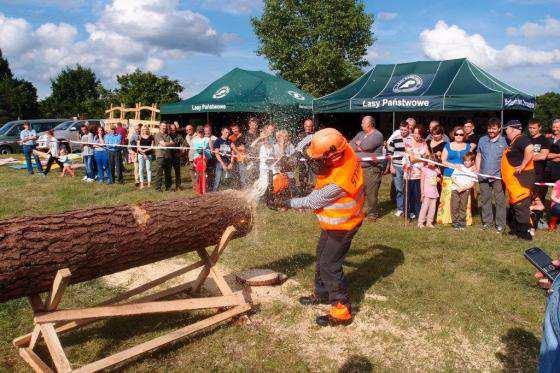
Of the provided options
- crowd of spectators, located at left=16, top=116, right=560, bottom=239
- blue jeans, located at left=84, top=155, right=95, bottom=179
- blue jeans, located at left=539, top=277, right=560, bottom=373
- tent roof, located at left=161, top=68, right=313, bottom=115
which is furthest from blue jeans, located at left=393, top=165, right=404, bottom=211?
blue jeans, located at left=84, top=155, right=95, bottom=179

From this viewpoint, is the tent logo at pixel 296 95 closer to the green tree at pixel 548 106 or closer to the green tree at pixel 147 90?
the green tree at pixel 548 106

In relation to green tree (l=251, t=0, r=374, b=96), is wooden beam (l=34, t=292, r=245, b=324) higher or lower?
lower

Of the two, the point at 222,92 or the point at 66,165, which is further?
the point at 222,92

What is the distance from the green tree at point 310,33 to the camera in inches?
1484

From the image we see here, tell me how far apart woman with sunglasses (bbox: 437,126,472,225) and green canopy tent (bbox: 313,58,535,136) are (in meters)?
5.06

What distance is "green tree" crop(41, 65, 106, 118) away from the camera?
56.3 meters

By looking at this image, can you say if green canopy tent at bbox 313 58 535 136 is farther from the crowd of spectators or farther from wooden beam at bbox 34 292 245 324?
wooden beam at bbox 34 292 245 324

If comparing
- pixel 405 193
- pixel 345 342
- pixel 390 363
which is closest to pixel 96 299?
pixel 345 342

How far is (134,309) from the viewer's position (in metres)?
3.66

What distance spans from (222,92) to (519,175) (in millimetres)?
12157

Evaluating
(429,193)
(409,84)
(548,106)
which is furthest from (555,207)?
(548,106)

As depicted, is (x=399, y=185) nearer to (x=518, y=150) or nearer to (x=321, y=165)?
(x=518, y=150)

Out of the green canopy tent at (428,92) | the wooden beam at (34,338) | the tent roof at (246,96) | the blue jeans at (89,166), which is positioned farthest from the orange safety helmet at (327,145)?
the tent roof at (246,96)

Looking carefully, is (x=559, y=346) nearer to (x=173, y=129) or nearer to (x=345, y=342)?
(x=345, y=342)
